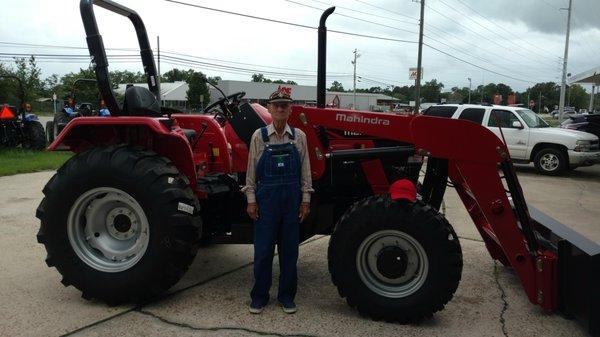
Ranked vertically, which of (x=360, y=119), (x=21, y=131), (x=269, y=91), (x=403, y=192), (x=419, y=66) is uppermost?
(x=419, y=66)

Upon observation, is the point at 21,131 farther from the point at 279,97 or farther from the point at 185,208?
the point at 279,97

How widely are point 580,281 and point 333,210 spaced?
5.98 ft

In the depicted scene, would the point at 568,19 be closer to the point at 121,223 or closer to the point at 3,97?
the point at 3,97

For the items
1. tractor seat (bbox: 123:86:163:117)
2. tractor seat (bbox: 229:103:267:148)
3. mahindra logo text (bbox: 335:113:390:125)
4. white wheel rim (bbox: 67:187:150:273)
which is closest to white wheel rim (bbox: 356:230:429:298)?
mahindra logo text (bbox: 335:113:390:125)

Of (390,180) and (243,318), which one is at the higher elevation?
(390,180)

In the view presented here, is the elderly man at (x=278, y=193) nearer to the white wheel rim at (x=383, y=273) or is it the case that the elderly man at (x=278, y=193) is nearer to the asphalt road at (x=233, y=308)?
the asphalt road at (x=233, y=308)

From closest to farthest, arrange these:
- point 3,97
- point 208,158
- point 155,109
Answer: point 155,109, point 208,158, point 3,97

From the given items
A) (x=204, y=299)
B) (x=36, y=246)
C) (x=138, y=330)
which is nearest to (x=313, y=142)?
(x=204, y=299)

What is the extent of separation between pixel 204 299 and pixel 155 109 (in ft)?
5.50

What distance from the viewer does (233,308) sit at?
3.88 metres

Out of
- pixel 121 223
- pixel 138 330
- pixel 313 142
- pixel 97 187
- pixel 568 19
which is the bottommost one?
pixel 138 330

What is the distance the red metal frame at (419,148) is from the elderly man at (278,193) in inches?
14.0

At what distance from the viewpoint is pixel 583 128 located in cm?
1420

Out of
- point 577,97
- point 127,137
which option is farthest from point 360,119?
point 577,97
